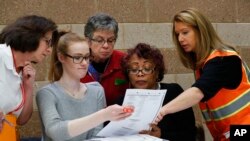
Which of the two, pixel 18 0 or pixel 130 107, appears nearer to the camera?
pixel 130 107

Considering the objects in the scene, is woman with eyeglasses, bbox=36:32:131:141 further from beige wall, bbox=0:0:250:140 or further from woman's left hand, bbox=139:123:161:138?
beige wall, bbox=0:0:250:140

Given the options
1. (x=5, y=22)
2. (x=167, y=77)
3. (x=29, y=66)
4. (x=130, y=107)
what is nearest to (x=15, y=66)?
(x=29, y=66)

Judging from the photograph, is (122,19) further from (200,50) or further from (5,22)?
(200,50)

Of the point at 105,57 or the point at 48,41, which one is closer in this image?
the point at 48,41

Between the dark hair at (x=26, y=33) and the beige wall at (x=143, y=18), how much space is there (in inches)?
44.0

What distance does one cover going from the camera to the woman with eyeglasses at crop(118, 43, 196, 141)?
87.0 inches

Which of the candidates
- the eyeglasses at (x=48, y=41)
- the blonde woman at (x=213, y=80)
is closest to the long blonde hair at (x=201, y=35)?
the blonde woman at (x=213, y=80)

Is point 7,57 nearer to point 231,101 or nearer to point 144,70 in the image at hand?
point 144,70

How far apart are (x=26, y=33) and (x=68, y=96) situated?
0.35 m

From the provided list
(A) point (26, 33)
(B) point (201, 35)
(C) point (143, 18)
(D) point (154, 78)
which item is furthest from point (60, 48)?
(C) point (143, 18)

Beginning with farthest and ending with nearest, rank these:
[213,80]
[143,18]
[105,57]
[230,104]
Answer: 1. [143,18]
2. [105,57]
3. [230,104]
4. [213,80]

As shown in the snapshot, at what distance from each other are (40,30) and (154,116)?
0.66m

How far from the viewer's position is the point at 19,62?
181 cm

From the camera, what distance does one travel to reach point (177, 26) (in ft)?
7.18
